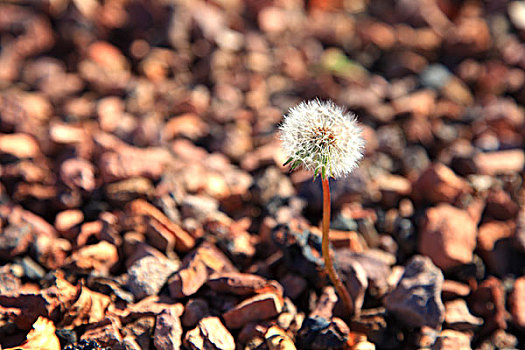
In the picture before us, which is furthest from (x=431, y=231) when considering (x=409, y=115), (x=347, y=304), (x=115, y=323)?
(x=115, y=323)

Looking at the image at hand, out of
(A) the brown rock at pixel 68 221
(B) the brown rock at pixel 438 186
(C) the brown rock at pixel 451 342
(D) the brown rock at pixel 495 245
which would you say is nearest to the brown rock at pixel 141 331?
(A) the brown rock at pixel 68 221

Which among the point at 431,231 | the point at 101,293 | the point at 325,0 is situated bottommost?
the point at 101,293

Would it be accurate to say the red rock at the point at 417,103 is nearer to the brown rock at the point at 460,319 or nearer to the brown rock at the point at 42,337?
the brown rock at the point at 460,319

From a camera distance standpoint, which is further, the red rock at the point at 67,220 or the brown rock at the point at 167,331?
the red rock at the point at 67,220

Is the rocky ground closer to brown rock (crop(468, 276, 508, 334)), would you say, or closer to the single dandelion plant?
brown rock (crop(468, 276, 508, 334))

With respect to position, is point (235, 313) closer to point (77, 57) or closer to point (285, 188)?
point (285, 188)

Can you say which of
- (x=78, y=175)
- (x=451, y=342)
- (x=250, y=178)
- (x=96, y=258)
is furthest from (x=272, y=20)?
(x=451, y=342)

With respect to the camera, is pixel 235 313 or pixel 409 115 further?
pixel 409 115
